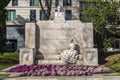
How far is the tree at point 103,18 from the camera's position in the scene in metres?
38.8

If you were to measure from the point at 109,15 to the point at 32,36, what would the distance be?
13730mm

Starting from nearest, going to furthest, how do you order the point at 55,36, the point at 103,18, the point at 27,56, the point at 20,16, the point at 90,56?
the point at 90,56 < the point at 27,56 < the point at 55,36 < the point at 103,18 < the point at 20,16

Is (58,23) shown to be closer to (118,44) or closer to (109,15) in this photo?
(109,15)

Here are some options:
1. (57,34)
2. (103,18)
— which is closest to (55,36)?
(57,34)

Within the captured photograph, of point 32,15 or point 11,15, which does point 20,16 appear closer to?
point 11,15

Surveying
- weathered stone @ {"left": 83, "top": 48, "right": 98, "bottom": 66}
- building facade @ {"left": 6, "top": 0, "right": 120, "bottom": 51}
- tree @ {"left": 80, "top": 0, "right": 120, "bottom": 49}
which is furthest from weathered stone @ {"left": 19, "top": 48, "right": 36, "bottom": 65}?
building facade @ {"left": 6, "top": 0, "right": 120, "bottom": 51}

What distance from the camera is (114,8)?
129 ft

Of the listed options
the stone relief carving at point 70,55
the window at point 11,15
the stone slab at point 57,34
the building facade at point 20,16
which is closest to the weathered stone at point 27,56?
the stone slab at point 57,34

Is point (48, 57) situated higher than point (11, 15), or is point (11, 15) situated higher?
point (11, 15)

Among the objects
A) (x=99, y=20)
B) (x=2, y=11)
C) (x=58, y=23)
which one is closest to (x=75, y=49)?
(x=58, y=23)

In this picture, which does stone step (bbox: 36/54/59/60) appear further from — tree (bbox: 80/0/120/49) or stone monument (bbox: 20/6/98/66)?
tree (bbox: 80/0/120/49)

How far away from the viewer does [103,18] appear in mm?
38438

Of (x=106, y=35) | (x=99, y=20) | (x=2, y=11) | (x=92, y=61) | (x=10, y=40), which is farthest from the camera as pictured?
(x=10, y=40)

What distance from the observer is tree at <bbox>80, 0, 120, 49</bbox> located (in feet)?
127
